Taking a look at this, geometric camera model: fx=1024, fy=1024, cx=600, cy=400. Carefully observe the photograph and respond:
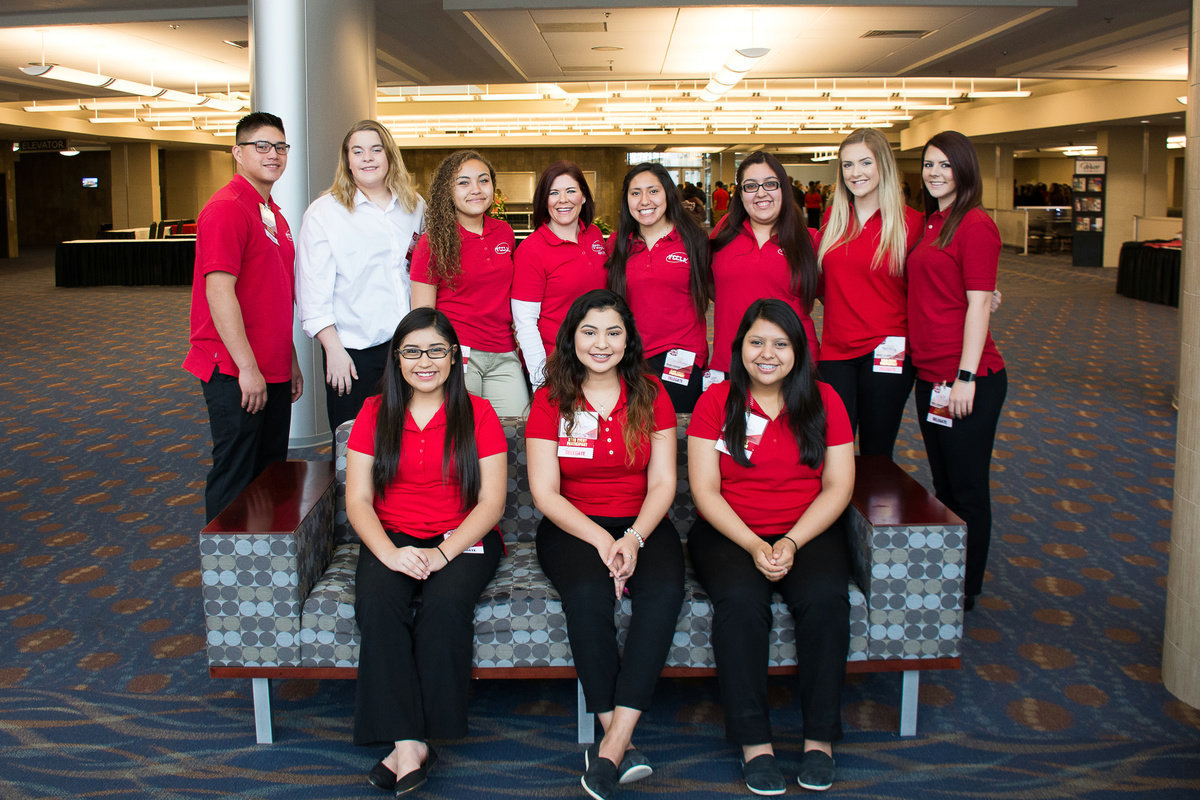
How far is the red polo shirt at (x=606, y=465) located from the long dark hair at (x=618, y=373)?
0.9 inches

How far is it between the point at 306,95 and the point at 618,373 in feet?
12.7

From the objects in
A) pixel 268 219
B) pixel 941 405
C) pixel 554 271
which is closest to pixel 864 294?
pixel 941 405

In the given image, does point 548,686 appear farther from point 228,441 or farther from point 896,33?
point 896,33

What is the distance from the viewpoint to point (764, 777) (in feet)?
7.99

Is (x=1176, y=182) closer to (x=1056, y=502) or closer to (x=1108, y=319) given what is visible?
(x=1108, y=319)

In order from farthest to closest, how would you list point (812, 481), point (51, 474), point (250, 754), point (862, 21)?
point (862, 21) → point (51, 474) → point (812, 481) → point (250, 754)

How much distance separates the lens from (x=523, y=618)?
8.77 ft

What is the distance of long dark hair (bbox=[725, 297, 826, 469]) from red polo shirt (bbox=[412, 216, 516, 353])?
3.61ft

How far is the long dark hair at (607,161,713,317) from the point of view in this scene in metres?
3.46

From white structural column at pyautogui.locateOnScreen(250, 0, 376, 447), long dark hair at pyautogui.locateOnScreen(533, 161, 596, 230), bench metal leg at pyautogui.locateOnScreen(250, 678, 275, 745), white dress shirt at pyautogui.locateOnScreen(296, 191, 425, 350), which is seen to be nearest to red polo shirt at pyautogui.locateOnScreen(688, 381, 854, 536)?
long dark hair at pyautogui.locateOnScreen(533, 161, 596, 230)

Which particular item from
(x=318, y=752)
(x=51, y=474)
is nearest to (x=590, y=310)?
(x=318, y=752)

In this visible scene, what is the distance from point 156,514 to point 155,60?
9.37 metres

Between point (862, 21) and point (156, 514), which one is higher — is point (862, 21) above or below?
above

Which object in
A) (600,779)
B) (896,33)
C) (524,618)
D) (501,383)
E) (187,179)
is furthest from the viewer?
(187,179)
